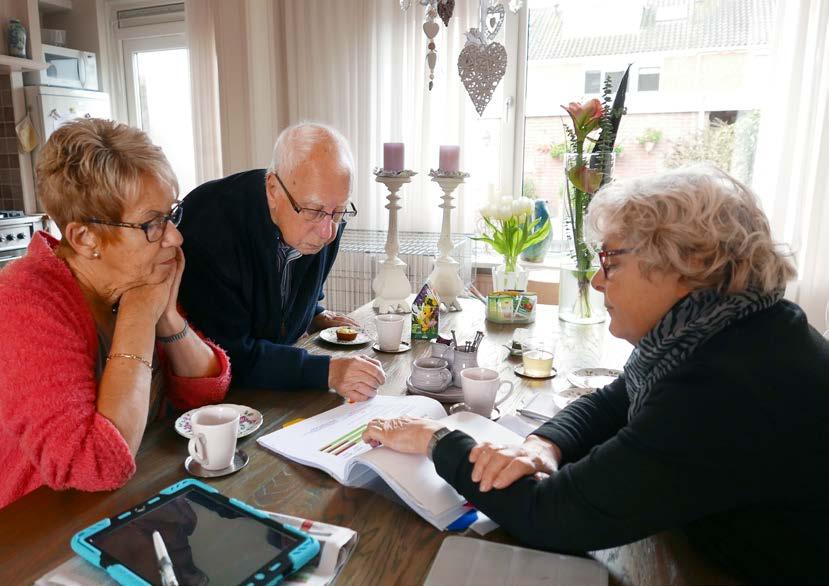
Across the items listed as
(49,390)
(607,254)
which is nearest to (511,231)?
(607,254)

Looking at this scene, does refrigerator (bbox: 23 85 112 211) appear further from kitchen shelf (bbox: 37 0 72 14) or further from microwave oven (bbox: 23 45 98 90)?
kitchen shelf (bbox: 37 0 72 14)

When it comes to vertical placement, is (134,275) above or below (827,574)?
above

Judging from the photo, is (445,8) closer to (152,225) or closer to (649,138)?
(152,225)

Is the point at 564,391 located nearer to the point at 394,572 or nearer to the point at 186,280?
the point at 394,572

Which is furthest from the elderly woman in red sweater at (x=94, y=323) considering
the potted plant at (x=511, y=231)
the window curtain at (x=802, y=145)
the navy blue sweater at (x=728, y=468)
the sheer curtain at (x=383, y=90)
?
the window curtain at (x=802, y=145)

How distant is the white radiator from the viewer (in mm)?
2703

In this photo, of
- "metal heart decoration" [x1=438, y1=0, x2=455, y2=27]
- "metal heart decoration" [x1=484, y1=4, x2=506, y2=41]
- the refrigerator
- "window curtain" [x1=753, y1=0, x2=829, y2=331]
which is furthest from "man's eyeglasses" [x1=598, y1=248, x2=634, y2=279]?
the refrigerator

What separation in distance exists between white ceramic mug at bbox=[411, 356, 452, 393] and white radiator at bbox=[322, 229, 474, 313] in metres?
1.26

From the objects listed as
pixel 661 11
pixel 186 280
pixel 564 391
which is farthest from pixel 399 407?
pixel 661 11

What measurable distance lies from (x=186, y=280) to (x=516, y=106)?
2.51 meters

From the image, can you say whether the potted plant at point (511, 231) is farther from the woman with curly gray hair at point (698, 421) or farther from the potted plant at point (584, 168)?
the woman with curly gray hair at point (698, 421)

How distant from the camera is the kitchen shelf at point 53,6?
4.04 m

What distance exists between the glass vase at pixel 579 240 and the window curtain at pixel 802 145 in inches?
50.9

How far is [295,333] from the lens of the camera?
1.84 meters
